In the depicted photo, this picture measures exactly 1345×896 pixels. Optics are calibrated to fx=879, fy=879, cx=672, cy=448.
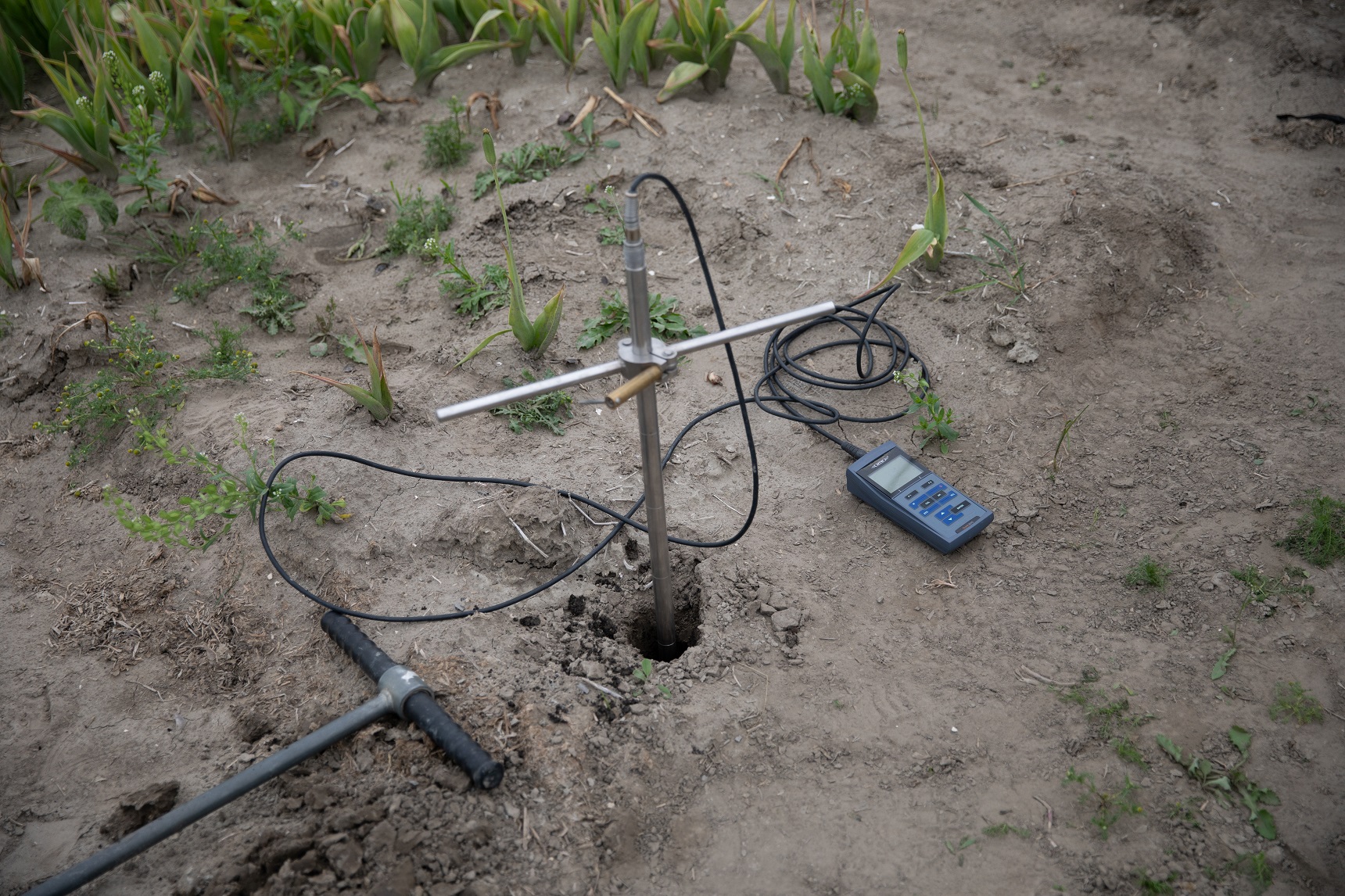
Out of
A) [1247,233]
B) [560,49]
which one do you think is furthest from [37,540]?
[1247,233]

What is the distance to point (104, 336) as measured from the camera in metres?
3.30

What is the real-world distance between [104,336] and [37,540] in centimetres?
86

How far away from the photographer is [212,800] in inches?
75.7

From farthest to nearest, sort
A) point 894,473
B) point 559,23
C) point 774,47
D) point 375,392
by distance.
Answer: point 559,23 → point 774,47 → point 375,392 → point 894,473

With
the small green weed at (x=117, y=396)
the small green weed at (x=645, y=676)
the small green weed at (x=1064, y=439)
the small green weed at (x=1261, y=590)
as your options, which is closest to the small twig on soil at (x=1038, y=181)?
the small green weed at (x=1064, y=439)

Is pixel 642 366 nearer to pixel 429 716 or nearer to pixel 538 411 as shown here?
pixel 429 716

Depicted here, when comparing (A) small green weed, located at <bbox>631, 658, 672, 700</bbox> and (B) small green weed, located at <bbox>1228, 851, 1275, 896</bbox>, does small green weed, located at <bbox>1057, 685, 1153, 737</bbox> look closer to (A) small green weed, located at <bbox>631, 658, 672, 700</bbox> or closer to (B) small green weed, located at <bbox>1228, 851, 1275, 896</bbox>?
(B) small green weed, located at <bbox>1228, 851, 1275, 896</bbox>

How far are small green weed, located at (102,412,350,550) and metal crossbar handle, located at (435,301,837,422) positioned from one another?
3.38 ft

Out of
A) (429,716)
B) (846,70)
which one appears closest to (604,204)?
(846,70)

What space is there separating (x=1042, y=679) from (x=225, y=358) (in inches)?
115

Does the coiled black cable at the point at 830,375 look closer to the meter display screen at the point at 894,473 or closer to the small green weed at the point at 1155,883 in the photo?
the meter display screen at the point at 894,473

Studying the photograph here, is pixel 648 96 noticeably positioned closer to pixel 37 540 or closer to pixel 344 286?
pixel 344 286

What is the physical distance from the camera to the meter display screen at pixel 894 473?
2695mm

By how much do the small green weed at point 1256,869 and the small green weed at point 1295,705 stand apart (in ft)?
1.23
